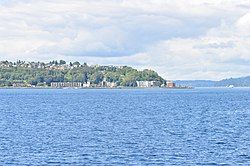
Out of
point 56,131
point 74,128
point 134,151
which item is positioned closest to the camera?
point 134,151

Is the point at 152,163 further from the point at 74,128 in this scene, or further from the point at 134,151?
the point at 74,128

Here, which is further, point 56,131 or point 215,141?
point 56,131

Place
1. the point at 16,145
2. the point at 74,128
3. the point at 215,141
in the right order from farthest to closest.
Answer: the point at 74,128
the point at 215,141
the point at 16,145

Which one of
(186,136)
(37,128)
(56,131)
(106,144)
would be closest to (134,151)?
(106,144)

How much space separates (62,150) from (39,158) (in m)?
4.92

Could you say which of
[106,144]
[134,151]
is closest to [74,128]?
[106,144]

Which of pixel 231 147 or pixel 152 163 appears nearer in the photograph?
pixel 152 163

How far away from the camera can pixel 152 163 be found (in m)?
54.5

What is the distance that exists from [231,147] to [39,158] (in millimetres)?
19794

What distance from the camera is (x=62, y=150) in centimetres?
6106

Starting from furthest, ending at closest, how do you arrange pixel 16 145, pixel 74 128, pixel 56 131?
pixel 74 128, pixel 56 131, pixel 16 145

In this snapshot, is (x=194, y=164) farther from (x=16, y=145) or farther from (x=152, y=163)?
(x=16, y=145)

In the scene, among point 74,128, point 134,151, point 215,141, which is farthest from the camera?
point 74,128

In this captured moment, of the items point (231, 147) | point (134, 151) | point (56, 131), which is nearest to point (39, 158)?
point (134, 151)
